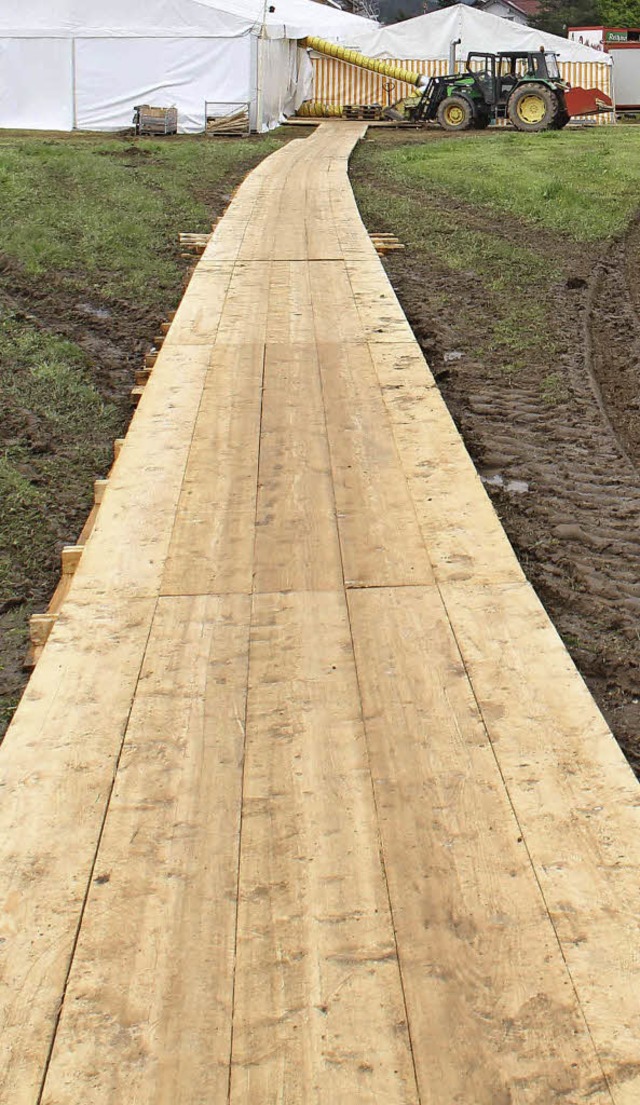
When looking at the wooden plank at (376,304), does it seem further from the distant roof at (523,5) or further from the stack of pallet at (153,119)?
the distant roof at (523,5)

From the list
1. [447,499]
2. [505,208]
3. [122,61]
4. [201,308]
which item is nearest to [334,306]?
[201,308]

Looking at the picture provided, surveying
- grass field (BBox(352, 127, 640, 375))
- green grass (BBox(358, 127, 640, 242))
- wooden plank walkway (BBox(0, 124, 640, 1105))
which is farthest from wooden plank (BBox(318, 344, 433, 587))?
green grass (BBox(358, 127, 640, 242))

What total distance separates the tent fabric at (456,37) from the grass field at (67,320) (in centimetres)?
1873

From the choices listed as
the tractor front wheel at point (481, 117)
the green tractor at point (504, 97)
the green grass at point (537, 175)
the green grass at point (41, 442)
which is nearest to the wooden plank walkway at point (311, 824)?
the green grass at point (41, 442)

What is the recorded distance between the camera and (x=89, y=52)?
2516 centimetres

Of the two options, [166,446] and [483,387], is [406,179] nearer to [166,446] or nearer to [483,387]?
[483,387]

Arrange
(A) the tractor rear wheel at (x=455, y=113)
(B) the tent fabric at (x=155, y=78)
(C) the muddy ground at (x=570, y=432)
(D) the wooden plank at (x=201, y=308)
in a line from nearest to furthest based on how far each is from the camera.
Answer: (C) the muddy ground at (x=570, y=432) → (D) the wooden plank at (x=201, y=308) → (B) the tent fabric at (x=155, y=78) → (A) the tractor rear wheel at (x=455, y=113)

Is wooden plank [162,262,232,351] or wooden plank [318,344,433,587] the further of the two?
wooden plank [162,262,232,351]

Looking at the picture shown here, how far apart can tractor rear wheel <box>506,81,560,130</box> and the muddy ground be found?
15776 mm

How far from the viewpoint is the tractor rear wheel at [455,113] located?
26281mm

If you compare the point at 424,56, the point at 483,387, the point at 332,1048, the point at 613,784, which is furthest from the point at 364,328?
the point at 424,56

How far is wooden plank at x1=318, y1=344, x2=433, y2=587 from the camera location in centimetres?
373

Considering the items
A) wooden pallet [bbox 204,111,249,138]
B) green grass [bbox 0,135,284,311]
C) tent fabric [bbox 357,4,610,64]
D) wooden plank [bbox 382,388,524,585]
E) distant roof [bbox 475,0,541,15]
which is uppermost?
distant roof [bbox 475,0,541,15]

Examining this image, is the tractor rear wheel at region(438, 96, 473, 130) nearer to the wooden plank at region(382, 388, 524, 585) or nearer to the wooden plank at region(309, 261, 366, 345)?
the wooden plank at region(309, 261, 366, 345)
